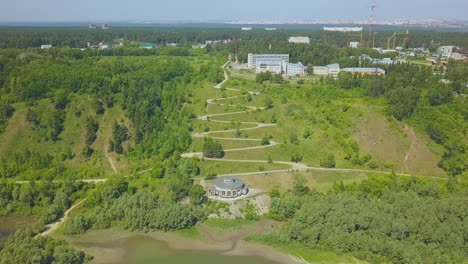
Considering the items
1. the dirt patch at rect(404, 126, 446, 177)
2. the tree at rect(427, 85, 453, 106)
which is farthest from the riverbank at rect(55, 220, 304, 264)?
→ the tree at rect(427, 85, 453, 106)

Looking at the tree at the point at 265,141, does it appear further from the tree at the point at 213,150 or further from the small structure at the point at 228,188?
the small structure at the point at 228,188

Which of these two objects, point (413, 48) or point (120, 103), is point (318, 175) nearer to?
point (120, 103)

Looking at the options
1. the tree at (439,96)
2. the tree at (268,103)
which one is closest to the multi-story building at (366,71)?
the tree at (439,96)

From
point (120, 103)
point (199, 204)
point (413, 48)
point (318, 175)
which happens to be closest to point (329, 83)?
point (318, 175)

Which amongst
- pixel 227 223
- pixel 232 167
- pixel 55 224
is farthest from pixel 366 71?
pixel 55 224

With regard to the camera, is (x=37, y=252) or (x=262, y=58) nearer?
(x=37, y=252)

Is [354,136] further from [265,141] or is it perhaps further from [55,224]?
[55,224]
